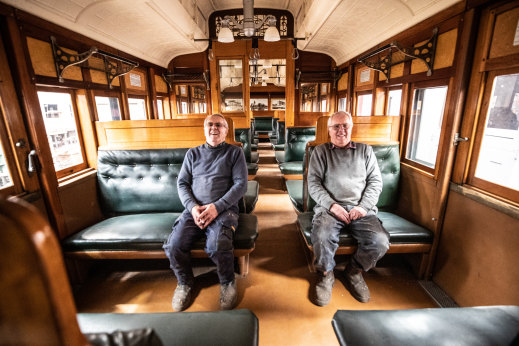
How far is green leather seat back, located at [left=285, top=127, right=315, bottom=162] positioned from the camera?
482cm

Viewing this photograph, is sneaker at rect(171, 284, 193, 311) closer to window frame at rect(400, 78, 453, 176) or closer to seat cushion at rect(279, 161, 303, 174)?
window frame at rect(400, 78, 453, 176)

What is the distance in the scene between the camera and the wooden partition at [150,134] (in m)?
2.71

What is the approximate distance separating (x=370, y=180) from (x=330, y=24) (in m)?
2.89

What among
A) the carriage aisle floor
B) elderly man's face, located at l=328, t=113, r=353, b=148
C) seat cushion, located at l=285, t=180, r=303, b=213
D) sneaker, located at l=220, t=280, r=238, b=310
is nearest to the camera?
the carriage aisle floor

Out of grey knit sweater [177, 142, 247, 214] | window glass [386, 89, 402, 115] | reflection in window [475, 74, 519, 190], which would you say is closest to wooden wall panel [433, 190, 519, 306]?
reflection in window [475, 74, 519, 190]

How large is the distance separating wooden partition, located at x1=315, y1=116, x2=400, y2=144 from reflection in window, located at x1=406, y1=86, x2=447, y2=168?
0.58 ft

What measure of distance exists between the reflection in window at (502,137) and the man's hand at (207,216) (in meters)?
2.18

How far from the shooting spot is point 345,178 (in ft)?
7.52

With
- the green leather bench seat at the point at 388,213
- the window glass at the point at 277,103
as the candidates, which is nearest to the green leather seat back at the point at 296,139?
the green leather bench seat at the point at 388,213

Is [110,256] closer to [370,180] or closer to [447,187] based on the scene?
[370,180]

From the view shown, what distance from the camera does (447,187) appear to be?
2145 millimetres

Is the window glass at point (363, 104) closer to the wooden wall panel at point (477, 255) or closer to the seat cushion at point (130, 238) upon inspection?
the wooden wall panel at point (477, 255)

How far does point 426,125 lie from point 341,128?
1.08 metres

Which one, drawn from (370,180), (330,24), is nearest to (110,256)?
(370,180)
